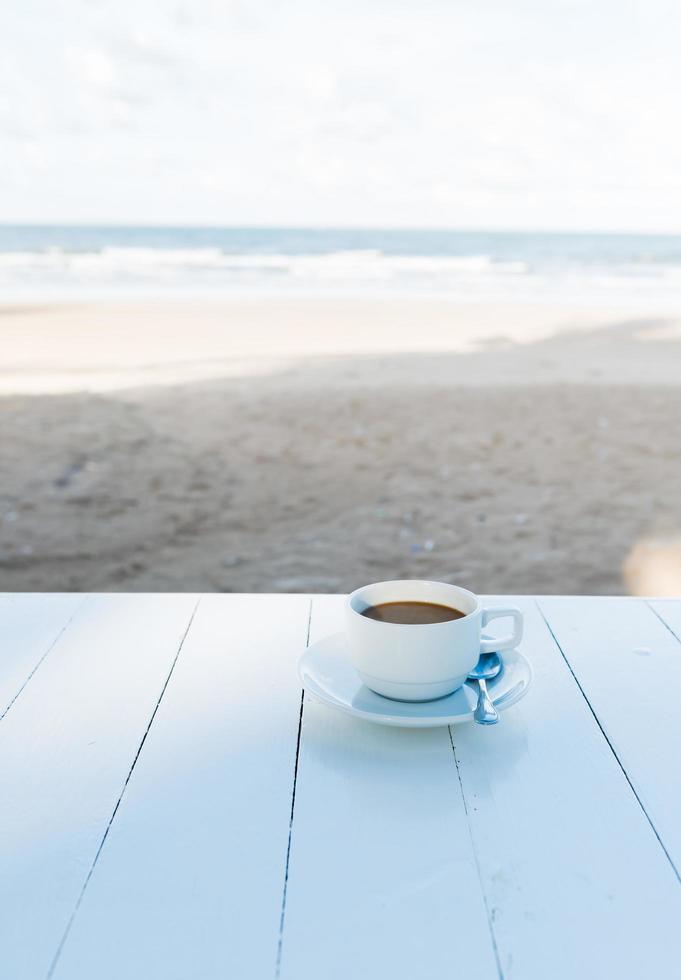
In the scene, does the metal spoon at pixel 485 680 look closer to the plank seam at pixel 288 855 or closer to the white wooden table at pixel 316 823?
the white wooden table at pixel 316 823

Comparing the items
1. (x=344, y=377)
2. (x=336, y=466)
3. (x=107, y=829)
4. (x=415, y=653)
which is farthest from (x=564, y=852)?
(x=344, y=377)

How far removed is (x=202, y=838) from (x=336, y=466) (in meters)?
3.31

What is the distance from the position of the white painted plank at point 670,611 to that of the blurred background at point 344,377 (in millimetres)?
1822

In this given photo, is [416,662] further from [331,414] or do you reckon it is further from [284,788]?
[331,414]

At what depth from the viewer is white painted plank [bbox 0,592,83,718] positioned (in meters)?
0.77

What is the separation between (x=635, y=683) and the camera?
0.75 metres

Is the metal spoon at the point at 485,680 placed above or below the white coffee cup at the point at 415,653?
below

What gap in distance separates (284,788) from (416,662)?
124 millimetres

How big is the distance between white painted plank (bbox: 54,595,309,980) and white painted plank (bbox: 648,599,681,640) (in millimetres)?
365

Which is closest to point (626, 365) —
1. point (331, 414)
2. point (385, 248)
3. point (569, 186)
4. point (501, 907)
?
point (331, 414)

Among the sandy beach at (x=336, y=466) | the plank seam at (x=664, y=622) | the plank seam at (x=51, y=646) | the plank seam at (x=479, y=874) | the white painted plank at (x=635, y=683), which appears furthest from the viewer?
the sandy beach at (x=336, y=466)

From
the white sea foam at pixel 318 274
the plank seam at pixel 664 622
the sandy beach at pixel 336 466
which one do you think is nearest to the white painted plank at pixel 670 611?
the plank seam at pixel 664 622

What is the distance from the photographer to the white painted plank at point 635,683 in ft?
1.97

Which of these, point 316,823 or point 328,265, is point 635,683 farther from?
point 328,265
